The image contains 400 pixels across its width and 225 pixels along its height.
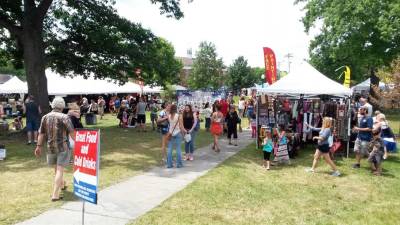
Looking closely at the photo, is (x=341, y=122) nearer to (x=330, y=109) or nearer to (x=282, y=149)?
(x=330, y=109)

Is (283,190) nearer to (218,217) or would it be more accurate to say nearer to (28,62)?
(218,217)

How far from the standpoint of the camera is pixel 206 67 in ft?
232

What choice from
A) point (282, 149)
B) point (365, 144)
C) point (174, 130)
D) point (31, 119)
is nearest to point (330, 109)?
point (365, 144)

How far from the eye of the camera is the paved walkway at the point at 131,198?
5949 mm

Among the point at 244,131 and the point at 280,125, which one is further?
the point at 244,131

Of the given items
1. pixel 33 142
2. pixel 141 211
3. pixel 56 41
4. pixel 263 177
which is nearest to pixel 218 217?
pixel 141 211

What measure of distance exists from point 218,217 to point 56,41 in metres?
Result: 14.5

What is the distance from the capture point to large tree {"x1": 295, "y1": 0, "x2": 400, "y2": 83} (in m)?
26.9

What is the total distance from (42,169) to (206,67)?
6198cm

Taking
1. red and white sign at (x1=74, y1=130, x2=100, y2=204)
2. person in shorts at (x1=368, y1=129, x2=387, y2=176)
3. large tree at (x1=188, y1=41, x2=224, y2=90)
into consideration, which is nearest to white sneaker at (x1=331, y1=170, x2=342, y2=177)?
person in shorts at (x1=368, y1=129, x2=387, y2=176)

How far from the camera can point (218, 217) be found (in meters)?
6.30

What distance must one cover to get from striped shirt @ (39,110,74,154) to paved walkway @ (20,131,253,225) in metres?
1.02

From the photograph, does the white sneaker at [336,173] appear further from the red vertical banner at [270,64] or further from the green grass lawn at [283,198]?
the red vertical banner at [270,64]

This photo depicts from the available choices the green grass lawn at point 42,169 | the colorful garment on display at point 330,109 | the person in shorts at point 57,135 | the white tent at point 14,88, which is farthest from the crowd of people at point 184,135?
the white tent at point 14,88
